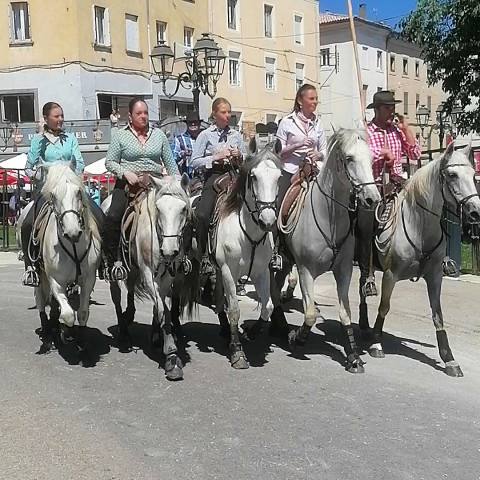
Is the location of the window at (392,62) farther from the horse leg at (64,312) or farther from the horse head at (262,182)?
the horse leg at (64,312)

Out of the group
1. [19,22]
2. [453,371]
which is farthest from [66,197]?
[19,22]

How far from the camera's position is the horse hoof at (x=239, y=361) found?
20.3 feet

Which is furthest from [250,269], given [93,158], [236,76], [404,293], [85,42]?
[236,76]

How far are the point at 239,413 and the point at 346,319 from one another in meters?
1.71

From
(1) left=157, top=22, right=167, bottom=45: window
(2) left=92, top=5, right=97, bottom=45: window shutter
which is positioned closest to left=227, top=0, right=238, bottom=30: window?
(1) left=157, top=22, right=167, bottom=45: window

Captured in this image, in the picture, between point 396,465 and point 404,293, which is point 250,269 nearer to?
point 396,465

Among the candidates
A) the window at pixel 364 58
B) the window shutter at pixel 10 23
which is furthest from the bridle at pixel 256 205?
the window at pixel 364 58

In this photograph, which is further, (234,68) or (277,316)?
(234,68)

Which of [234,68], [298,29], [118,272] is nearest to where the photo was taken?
[118,272]

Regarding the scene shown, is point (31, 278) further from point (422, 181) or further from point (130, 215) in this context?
point (422, 181)

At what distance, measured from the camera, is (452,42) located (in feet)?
53.3

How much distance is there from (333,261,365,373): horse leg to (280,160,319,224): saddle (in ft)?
2.45

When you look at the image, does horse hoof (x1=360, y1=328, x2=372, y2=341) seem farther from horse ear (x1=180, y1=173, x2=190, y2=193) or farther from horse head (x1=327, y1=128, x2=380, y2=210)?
horse ear (x1=180, y1=173, x2=190, y2=193)

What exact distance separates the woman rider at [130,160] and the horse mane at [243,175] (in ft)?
2.60
